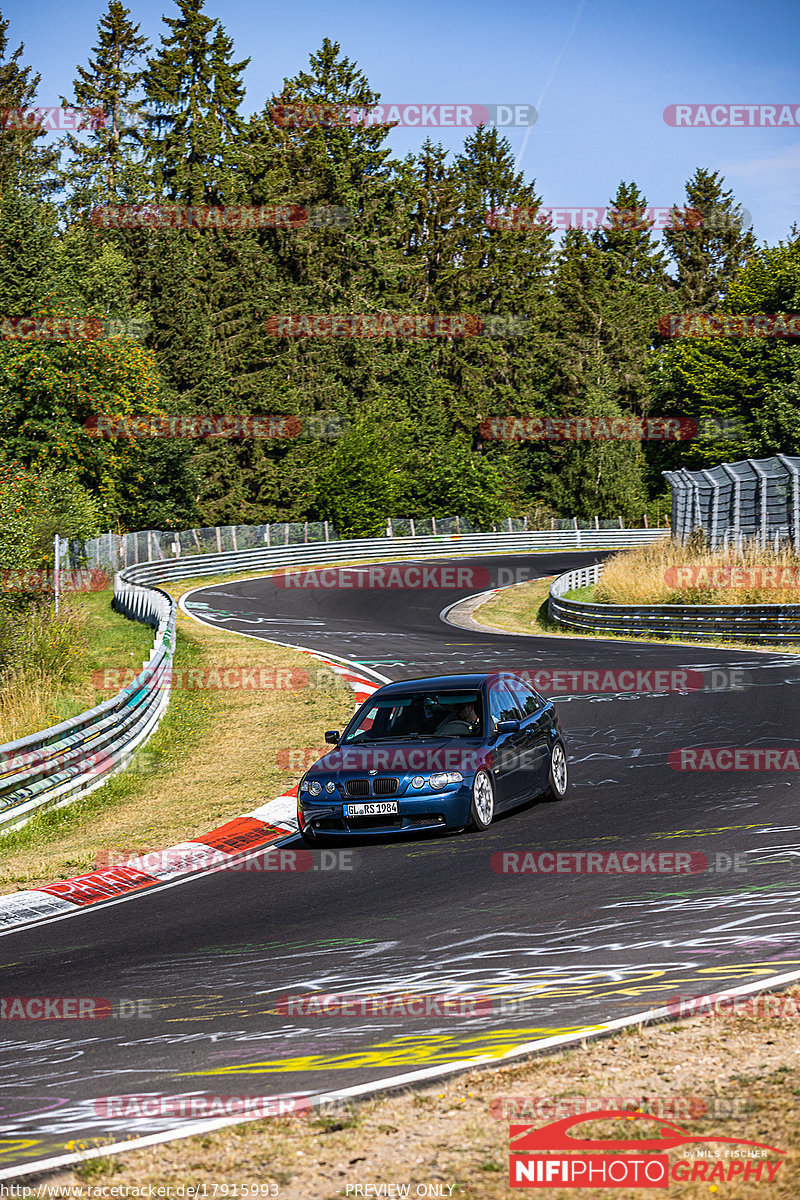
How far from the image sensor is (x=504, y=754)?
1143 cm

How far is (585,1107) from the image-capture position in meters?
4.40

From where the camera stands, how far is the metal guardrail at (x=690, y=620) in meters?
26.9

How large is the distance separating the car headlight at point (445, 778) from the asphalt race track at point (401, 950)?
1.68 ft

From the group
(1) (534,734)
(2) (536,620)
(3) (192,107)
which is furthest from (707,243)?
(1) (534,734)

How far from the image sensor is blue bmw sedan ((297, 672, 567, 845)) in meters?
10.9

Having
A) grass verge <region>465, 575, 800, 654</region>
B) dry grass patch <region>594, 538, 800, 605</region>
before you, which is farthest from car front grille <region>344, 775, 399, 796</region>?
dry grass patch <region>594, 538, 800, 605</region>

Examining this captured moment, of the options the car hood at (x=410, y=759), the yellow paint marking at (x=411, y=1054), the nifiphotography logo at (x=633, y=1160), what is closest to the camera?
the nifiphotography logo at (x=633, y=1160)

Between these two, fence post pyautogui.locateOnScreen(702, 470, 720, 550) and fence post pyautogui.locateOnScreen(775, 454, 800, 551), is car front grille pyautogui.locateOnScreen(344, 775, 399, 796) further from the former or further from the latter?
fence post pyautogui.locateOnScreen(702, 470, 720, 550)

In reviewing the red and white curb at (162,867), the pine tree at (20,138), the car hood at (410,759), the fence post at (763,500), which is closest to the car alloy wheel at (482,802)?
the car hood at (410,759)

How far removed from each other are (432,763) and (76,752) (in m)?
4.87

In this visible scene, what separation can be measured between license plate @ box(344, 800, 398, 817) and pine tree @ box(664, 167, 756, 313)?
10010 cm

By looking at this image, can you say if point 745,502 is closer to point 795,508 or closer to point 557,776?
point 795,508

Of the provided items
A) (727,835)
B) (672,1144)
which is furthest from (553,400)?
(672,1144)

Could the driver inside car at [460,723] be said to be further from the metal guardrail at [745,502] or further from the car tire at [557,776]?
the metal guardrail at [745,502]
